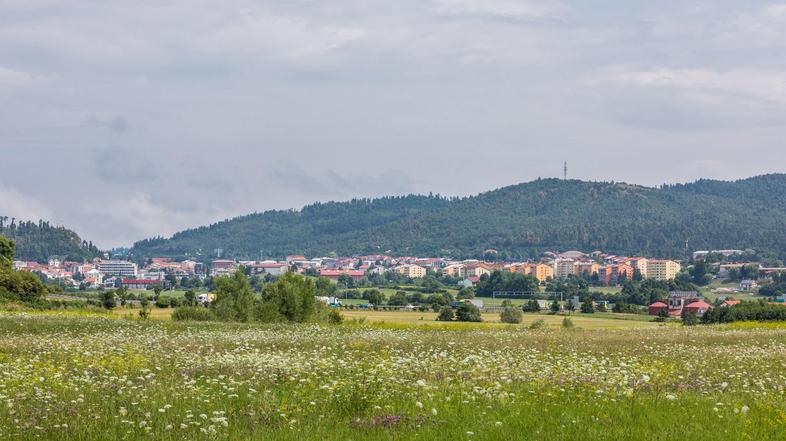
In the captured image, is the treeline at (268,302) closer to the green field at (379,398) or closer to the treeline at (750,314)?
the treeline at (750,314)

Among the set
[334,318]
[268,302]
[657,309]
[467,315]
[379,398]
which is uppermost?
[268,302]

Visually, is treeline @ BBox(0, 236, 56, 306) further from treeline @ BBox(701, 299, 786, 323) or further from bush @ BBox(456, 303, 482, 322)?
treeline @ BBox(701, 299, 786, 323)

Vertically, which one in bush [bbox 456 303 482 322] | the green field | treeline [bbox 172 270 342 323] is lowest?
bush [bbox 456 303 482 322]

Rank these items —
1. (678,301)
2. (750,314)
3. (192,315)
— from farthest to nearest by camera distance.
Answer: (678,301)
(750,314)
(192,315)

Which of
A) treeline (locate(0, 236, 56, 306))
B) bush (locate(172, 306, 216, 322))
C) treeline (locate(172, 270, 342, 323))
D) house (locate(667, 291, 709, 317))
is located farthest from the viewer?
house (locate(667, 291, 709, 317))

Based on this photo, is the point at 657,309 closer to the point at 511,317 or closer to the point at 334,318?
the point at 511,317

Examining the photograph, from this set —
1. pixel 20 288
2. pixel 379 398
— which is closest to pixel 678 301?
pixel 20 288

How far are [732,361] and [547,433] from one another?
11.9 metres

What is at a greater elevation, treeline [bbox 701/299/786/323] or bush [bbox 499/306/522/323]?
treeline [bbox 701/299/786/323]

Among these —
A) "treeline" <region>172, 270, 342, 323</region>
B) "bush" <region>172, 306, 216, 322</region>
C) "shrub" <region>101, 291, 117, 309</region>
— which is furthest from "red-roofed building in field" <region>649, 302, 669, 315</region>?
"bush" <region>172, 306, 216, 322</region>

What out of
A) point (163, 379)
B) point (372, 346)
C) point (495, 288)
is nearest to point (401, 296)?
point (495, 288)

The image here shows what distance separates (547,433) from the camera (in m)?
12.0

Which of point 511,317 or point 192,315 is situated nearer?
point 192,315

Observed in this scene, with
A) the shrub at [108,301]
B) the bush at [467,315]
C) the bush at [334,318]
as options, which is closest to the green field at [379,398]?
the bush at [334,318]
